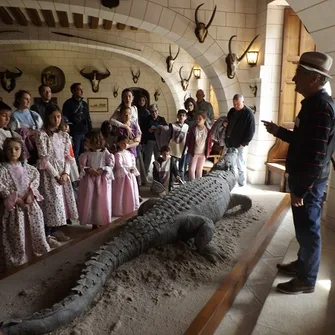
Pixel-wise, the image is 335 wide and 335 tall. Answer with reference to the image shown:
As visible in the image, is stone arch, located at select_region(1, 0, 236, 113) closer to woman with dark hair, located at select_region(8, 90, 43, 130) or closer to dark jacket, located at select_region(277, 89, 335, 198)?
woman with dark hair, located at select_region(8, 90, 43, 130)

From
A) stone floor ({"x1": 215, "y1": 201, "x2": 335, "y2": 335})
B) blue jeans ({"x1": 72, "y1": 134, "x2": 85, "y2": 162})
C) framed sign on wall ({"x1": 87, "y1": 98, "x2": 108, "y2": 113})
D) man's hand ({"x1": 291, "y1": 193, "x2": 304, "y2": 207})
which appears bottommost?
stone floor ({"x1": 215, "y1": 201, "x2": 335, "y2": 335})

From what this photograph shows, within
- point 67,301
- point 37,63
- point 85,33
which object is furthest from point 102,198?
point 37,63

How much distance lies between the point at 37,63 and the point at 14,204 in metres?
10.1

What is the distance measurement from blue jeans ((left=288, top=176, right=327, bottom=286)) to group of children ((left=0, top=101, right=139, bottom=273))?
1890mm

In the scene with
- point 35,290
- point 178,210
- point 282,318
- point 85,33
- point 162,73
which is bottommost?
point 282,318

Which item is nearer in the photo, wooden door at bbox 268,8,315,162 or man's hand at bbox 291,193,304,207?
man's hand at bbox 291,193,304,207

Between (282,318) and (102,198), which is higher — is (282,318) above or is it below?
below

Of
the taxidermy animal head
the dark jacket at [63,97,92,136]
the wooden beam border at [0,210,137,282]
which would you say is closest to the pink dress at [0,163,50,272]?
A: the wooden beam border at [0,210,137,282]

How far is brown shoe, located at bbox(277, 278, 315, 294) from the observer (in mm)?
2023

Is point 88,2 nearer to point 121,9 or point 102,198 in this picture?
point 121,9

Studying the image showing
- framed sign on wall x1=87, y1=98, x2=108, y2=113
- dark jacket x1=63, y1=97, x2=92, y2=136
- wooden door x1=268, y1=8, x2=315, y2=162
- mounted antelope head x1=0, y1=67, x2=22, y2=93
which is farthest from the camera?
framed sign on wall x1=87, y1=98, x2=108, y2=113

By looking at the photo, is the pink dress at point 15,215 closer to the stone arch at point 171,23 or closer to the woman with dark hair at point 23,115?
the woman with dark hair at point 23,115

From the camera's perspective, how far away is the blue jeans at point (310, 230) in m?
1.97

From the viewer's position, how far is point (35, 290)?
1829 mm
